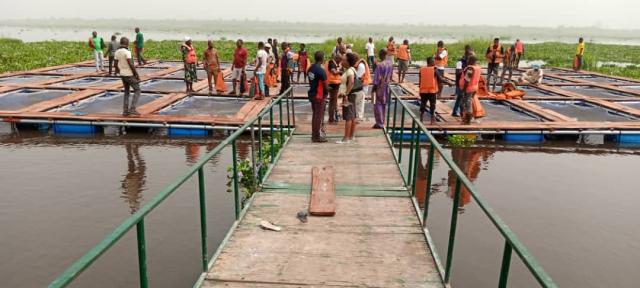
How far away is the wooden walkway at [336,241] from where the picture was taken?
12.7 feet

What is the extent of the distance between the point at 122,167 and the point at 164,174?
105 cm

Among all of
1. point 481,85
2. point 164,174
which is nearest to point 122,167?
point 164,174

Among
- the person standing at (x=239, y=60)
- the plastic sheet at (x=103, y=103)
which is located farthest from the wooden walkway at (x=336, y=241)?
the plastic sheet at (x=103, y=103)

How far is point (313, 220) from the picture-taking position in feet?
16.5

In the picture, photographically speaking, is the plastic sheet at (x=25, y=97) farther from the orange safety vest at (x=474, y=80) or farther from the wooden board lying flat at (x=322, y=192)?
the orange safety vest at (x=474, y=80)

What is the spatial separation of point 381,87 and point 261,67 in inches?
192

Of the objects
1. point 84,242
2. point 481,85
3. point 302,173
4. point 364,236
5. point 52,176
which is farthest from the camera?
point 481,85

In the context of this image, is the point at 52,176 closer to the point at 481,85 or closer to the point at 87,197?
the point at 87,197

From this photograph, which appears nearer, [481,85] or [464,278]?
[464,278]

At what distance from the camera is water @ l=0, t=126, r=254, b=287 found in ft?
17.7

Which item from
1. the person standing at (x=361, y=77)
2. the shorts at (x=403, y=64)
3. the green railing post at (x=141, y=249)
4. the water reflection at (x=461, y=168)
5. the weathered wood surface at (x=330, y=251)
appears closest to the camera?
the green railing post at (x=141, y=249)

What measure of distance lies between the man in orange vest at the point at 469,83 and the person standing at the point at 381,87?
2092mm

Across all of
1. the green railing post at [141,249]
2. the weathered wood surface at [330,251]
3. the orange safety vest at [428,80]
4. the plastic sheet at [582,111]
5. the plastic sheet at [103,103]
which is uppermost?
the orange safety vest at [428,80]

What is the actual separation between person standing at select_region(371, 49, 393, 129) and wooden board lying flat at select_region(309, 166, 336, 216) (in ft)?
9.68
